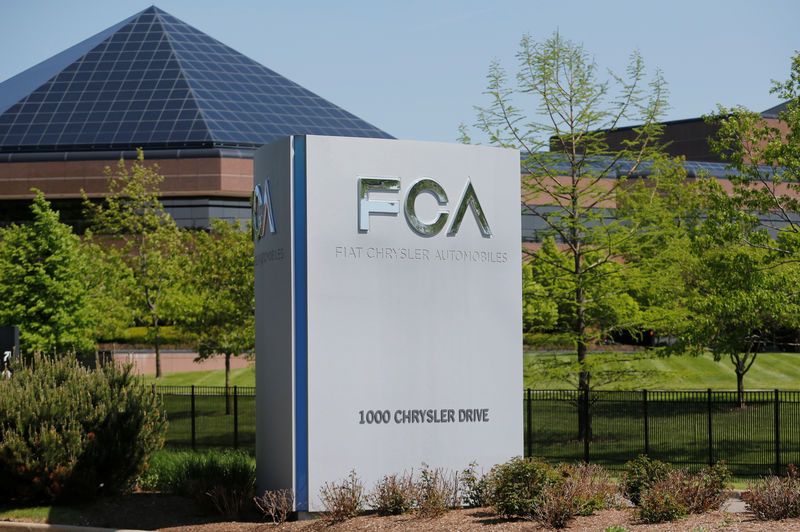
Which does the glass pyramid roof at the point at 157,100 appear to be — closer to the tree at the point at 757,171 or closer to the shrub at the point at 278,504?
the tree at the point at 757,171

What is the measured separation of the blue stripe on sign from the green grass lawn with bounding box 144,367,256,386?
33123mm

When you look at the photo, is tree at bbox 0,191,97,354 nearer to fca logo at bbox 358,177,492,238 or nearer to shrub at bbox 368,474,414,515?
fca logo at bbox 358,177,492,238

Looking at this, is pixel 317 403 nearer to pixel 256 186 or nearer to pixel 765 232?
pixel 256 186

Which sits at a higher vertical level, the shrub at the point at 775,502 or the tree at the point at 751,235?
the tree at the point at 751,235

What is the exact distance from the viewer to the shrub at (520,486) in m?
11.6

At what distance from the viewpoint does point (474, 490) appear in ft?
42.9

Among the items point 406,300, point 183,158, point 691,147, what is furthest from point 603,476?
point 691,147

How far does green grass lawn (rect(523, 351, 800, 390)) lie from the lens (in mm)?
24062

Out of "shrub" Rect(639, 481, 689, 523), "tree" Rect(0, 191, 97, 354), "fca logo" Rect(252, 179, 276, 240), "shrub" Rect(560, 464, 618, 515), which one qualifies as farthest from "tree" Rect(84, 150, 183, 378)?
"shrub" Rect(639, 481, 689, 523)

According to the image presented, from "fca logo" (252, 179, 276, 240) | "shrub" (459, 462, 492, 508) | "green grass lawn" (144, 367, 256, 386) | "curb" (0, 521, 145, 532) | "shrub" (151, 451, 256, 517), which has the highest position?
"fca logo" (252, 179, 276, 240)

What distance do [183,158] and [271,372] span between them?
50.5 meters

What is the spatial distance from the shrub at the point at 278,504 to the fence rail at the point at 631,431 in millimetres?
8175

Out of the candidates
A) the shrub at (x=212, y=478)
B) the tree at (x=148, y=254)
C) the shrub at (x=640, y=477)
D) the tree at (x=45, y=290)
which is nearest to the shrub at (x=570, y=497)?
the shrub at (x=640, y=477)

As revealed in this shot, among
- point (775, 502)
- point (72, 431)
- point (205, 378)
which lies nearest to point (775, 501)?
point (775, 502)
